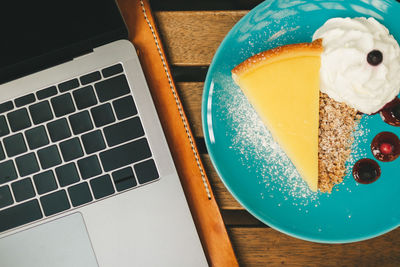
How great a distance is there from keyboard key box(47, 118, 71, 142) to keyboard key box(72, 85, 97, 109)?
0.04 metres

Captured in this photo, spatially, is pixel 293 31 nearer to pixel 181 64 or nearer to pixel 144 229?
pixel 181 64

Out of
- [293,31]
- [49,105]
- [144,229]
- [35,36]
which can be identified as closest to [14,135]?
[49,105]

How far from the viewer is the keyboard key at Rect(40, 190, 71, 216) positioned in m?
0.67

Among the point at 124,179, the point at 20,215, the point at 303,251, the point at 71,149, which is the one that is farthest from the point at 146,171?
the point at 303,251

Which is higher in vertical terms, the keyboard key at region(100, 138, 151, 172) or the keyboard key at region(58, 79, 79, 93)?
the keyboard key at region(58, 79, 79, 93)

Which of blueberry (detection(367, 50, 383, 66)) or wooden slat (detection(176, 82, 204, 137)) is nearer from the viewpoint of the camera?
blueberry (detection(367, 50, 383, 66))

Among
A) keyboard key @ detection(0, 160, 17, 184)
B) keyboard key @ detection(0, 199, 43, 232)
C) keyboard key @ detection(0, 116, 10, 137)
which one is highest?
keyboard key @ detection(0, 116, 10, 137)

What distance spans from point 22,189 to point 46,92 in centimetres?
19

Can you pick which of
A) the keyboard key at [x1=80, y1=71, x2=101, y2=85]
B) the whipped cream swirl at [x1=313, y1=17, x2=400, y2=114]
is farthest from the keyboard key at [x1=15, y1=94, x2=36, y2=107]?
the whipped cream swirl at [x1=313, y1=17, x2=400, y2=114]

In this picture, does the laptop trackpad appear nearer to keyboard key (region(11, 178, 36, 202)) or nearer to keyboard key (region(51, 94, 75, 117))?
keyboard key (region(11, 178, 36, 202))

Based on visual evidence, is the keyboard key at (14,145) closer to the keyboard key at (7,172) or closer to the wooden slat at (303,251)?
the keyboard key at (7,172)

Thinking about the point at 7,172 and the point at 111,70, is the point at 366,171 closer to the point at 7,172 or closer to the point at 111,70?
the point at 111,70

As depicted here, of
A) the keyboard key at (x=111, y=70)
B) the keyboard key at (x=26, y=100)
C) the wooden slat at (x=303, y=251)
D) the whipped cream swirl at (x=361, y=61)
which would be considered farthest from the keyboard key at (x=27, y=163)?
the whipped cream swirl at (x=361, y=61)

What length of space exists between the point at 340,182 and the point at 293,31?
0.32 meters
